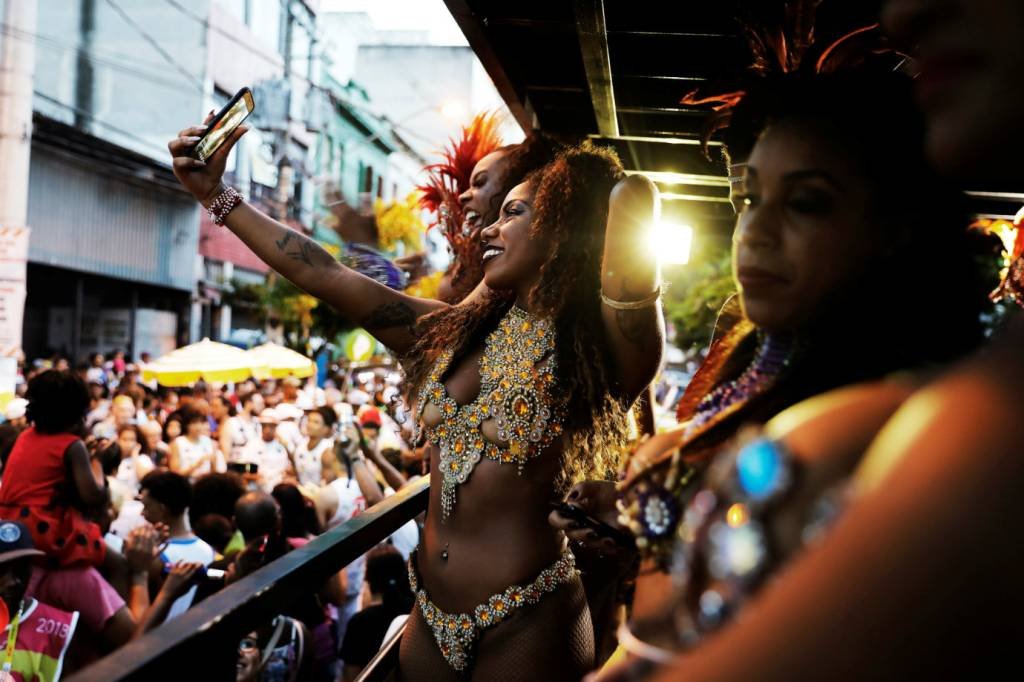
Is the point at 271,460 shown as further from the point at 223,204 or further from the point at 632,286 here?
the point at 632,286

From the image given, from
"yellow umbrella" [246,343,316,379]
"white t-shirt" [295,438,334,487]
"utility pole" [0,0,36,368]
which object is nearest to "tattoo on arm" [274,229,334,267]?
"white t-shirt" [295,438,334,487]

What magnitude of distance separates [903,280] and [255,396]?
1385 centimetres

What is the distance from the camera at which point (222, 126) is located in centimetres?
275

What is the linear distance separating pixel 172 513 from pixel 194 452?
11.9ft

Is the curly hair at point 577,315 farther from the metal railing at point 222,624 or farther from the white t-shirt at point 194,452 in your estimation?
the white t-shirt at point 194,452

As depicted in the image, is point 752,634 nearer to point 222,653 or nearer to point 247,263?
point 222,653

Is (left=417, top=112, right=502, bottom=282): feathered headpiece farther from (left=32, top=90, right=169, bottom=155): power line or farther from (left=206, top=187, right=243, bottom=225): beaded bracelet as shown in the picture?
(left=32, top=90, right=169, bottom=155): power line

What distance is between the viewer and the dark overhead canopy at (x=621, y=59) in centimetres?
288

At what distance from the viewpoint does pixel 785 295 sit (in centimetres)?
117

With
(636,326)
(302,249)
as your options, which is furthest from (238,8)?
(636,326)

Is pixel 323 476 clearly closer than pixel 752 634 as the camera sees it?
No

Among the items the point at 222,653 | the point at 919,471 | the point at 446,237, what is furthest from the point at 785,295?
the point at 446,237

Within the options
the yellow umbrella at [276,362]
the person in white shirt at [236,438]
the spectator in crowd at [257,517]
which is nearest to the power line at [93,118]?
the yellow umbrella at [276,362]

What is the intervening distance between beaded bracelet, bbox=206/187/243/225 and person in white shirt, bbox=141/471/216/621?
9.37 ft
